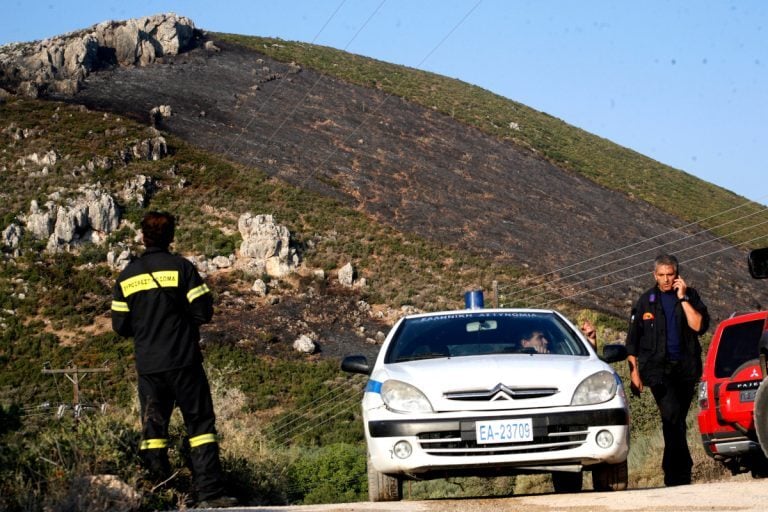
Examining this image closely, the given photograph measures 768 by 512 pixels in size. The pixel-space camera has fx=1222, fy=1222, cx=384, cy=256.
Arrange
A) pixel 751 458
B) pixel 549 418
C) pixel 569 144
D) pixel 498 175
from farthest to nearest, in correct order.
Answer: pixel 569 144
pixel 498 175
pixel 751 458
pixel 549 418

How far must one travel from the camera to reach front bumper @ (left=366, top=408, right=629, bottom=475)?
8172mm

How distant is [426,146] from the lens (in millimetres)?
85875

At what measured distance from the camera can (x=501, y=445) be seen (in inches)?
322

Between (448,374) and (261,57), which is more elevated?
(261,57)

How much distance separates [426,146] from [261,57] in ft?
66.5

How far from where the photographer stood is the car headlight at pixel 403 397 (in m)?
8.35

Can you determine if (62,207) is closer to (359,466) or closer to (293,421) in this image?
(293,421)

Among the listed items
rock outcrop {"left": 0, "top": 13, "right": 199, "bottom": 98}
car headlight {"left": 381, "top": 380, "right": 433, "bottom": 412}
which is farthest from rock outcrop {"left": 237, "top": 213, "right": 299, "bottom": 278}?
car headlight {"left": 381, "top": 380, "right": 433, "bottom": 412}

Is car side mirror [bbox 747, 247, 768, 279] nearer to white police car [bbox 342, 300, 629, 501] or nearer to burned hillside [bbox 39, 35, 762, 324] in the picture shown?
white police car [bbox 342, 300, 629, 501]

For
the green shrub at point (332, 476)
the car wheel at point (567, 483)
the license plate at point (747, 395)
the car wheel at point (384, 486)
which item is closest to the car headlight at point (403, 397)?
the car wheel at point (384, 486)

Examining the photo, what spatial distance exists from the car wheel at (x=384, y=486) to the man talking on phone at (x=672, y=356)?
2528 mm

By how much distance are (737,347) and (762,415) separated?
5915 millimetres

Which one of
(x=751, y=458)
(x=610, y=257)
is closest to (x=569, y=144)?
(x=610, y=257)

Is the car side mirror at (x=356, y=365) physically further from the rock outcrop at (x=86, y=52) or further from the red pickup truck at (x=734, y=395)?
the rock outcrop at (x=86, y=52)
